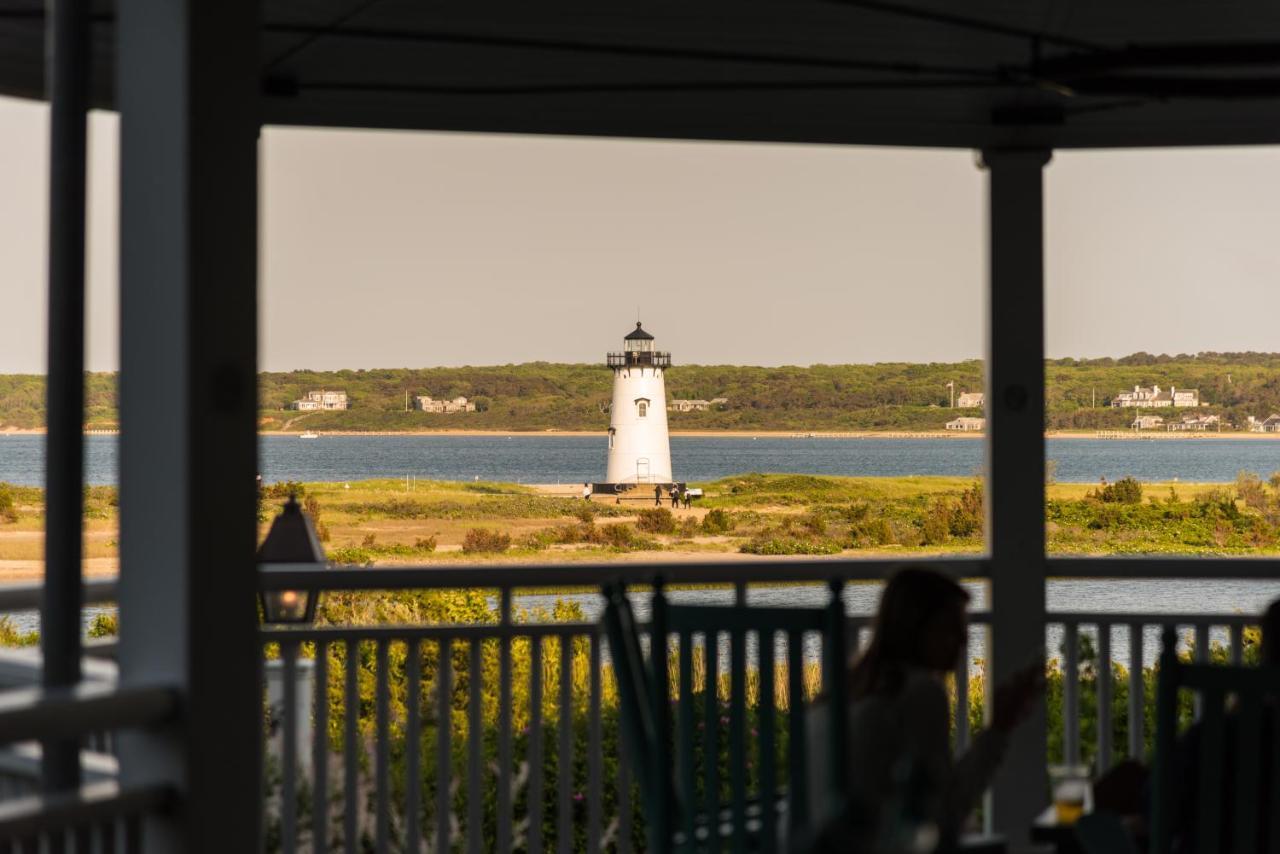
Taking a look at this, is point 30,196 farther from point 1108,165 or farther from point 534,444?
point 1108,165

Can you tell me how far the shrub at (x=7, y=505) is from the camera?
1468 inches

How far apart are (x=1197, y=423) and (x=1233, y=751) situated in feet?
130

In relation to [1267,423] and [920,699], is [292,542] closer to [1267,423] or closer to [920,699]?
[920,699]

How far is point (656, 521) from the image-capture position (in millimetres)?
43844

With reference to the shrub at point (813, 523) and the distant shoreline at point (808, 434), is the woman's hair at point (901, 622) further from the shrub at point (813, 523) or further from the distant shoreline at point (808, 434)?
the shrub at point (813, 523)

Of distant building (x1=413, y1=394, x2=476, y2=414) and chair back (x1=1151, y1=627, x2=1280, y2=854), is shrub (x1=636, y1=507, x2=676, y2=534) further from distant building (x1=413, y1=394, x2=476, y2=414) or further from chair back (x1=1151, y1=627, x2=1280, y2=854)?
chair back (x1=1151, y1=627, x2=1280, y2=854)

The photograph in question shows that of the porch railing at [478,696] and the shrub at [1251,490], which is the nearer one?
the porch railing at [478,696]

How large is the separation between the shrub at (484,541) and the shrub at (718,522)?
6.12m

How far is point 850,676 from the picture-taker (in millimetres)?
2756

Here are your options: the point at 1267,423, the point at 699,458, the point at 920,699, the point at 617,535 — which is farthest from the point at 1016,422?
the point at 699,458

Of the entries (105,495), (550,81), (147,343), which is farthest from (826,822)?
(105,495)

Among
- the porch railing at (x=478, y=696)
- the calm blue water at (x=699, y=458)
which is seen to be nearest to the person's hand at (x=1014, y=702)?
the porch railing at (x=478, y=696)

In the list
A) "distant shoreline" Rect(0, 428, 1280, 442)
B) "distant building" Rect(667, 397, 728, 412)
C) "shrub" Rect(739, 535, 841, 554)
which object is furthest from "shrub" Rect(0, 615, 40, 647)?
"distant building" Rect(667, 397, 728, 412)

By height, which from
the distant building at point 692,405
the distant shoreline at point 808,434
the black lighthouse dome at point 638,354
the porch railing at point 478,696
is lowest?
the porch railing at point 478,696
